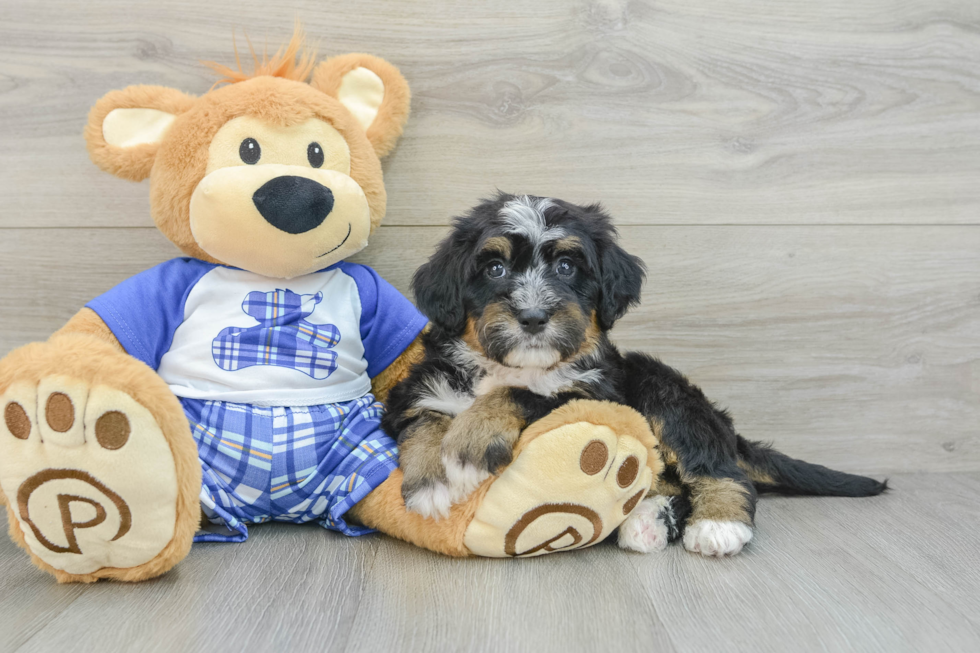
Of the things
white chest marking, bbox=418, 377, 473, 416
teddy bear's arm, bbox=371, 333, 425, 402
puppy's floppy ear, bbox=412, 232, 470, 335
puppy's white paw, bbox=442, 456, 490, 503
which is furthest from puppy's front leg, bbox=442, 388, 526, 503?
teddy bear's arm, bbox=371, 333, 425, 402

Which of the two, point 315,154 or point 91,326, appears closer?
point 91,326

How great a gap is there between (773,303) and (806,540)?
0.95 m

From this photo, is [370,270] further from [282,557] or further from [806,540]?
[806,540]

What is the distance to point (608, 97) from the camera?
2.51m

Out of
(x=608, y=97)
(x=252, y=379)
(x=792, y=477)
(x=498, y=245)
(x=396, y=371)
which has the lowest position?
(x=792, y=477)

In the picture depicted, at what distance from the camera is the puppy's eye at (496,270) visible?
1831 millimetres

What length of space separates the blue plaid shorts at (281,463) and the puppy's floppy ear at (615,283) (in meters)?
0.71

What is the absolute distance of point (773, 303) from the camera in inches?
103

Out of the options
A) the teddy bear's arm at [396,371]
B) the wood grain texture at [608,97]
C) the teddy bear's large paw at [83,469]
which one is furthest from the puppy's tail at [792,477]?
the teddy bear's large paw at [83,469]

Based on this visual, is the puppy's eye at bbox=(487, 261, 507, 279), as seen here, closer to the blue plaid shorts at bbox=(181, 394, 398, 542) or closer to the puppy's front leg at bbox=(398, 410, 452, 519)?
the puppy's front leg at bbox=(398, 410, 452, 519)

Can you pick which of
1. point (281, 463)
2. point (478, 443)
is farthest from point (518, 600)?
point (281, 463)

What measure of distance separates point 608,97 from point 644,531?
151 cm

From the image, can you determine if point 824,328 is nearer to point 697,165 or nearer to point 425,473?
point 697,165

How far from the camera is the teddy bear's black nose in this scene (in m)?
1.89
